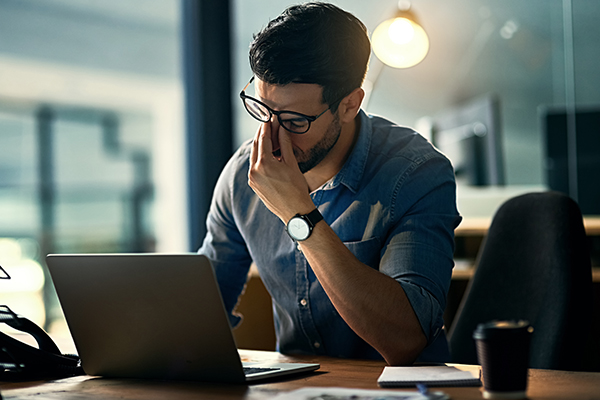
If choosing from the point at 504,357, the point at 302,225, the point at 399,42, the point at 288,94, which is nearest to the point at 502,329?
the point at 504,357

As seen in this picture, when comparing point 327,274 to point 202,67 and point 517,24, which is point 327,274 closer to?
point 202,67

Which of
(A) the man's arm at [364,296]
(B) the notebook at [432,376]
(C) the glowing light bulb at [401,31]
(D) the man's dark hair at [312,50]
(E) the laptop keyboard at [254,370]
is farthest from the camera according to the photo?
(C) the glowing light bulb at [401,31]

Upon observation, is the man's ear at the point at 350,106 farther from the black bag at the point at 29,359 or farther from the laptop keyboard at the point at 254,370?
the black bag at the point at 29,359

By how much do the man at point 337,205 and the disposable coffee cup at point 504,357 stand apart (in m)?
0.31

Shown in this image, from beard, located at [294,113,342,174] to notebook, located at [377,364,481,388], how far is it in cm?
56

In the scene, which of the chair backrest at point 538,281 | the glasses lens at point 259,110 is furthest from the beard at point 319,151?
the chair backrest at point 538,281

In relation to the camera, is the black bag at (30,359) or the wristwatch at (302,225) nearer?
the black bag at (30,359)

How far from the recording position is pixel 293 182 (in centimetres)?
130

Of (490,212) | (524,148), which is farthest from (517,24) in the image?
(490,212)

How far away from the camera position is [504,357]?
80 centimetres

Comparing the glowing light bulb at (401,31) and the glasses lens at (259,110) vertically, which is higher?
the glowing light bulb at (401,31)

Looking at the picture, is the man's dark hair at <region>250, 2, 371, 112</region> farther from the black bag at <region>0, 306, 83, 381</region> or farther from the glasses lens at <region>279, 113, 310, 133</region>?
the black bag at <region>0, 306, 83, 381</region>

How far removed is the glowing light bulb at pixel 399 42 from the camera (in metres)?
2.43

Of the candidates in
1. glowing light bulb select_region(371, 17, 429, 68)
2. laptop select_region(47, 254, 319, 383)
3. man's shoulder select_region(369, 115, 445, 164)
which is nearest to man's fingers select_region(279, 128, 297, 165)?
man's shoulder select_region(369, 115, 445, 164)
